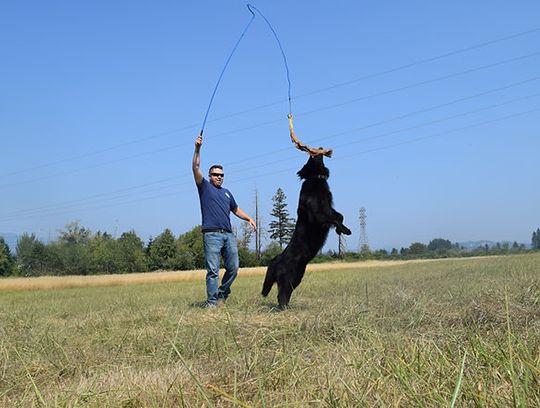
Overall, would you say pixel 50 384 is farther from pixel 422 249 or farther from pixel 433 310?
pixel 422 249

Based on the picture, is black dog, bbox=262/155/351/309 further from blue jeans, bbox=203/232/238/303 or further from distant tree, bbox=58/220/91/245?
distant tree, bbox=58/220/91/245

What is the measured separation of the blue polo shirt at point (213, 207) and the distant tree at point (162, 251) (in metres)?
55.4

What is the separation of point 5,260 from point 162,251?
17.8 m

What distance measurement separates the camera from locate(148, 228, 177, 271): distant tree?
206ft

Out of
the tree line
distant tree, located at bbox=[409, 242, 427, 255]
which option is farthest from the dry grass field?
distant tree, located at bbox=[409, 242, 427, 255]

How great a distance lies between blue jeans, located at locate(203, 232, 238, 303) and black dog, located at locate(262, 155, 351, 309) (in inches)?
44.8

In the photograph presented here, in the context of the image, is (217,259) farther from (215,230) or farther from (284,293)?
(284,293)

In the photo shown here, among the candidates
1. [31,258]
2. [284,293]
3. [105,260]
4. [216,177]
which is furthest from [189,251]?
[284,293]

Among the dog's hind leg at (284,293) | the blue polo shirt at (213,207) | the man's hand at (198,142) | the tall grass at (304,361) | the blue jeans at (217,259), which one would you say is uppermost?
the man's hand at (198,142)

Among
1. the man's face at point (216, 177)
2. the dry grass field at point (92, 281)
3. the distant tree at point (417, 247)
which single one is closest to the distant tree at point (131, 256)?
the dry grass field at point (92, 281)

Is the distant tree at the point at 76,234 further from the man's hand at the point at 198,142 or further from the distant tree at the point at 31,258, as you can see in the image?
the man's hand at the point at 198,142

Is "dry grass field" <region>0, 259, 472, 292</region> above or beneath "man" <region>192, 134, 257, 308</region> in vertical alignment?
beneath

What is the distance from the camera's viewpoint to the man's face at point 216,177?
27.9 feet

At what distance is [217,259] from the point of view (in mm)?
8039
